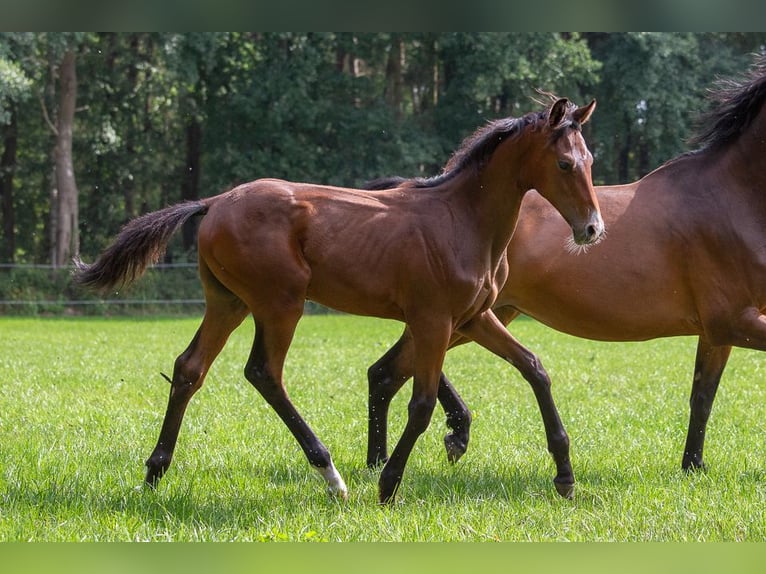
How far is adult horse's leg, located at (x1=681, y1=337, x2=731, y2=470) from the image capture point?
18.8 ft

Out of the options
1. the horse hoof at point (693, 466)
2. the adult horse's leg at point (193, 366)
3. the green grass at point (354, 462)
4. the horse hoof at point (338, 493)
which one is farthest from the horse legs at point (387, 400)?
the horse hoof at point (693, 466)

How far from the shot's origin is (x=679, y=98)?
27.2m

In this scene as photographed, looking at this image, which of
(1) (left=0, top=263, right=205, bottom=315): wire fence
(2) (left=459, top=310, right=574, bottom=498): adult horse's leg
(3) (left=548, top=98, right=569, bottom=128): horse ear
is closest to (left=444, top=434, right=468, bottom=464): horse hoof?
(2) (left=459, top=310, right=574, bottom=498): adult horse's leg

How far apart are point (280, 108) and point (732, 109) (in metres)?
24.3

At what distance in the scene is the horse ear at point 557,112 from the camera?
4218mm

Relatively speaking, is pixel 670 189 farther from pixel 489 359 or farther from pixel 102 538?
pixel 489 359

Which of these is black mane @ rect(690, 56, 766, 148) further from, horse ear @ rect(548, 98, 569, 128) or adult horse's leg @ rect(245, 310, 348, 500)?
adult horse's leg @ rect(245, 310, 348, 500)

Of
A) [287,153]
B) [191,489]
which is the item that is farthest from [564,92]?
[191,489]

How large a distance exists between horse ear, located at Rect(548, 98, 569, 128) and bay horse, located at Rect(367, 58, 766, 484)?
1168 millimetres

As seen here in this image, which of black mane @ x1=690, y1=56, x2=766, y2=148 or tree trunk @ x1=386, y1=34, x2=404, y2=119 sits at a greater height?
black mane @ x1=690, y1=56, x2=766, y2=148

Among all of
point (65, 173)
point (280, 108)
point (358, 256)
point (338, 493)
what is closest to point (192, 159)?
point (280, 108)

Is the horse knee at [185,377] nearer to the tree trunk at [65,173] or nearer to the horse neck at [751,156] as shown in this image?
the horse neck at [751,156]

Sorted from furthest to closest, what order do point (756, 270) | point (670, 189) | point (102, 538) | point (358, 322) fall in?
1. point (358, 322)
2. point (670, 189)
3. point (756, 270)
4. point (102, 538)

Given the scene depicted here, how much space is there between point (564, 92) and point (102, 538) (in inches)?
1052
